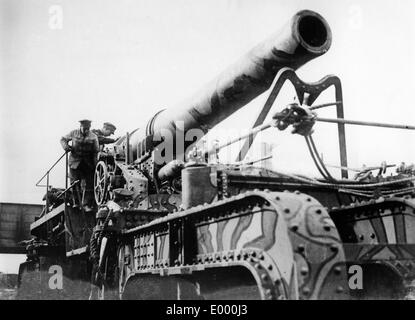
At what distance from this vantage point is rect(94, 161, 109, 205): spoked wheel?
978 cm

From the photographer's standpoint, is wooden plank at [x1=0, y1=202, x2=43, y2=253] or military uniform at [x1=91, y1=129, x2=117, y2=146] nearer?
Answer: military uniform at [x1=91, y1=129, x2=117, y2=146]

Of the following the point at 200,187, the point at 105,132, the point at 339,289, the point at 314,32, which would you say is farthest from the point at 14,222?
the point at 339,289

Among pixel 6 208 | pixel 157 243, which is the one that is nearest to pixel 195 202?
pixel 157 243

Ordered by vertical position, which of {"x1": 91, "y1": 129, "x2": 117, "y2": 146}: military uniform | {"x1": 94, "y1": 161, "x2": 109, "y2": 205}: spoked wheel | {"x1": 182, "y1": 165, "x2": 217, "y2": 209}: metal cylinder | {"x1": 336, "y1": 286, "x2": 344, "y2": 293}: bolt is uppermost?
{"x1": 91, "y1": 129, "x2": 117, "y2": 146}: military uniform

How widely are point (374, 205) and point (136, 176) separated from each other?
4712 mm

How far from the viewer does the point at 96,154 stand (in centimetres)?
1148

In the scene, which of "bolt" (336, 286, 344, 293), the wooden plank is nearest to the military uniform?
the wooden plank

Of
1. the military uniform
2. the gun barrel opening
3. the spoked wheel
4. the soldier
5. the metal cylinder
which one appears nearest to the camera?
the metal cylinder

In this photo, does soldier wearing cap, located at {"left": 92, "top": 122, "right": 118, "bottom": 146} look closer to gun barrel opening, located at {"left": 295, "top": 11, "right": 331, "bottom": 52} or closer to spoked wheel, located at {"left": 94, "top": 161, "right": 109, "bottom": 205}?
spoked wheel, located at {"left": 94, "top": 161, "right": 109, "bottom": 205}

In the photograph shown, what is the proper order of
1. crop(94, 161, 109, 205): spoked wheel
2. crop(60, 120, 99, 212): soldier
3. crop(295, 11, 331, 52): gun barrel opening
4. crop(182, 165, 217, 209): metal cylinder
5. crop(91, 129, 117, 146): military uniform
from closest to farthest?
crop(182, 165, 217, 209): metal cylinder, crop(295, 11, 331, 52): gun barrel opening, crop(94, 161, 109, 205): spoked wheel, crop(60, 120, 99, 212): soldier, crop(91, 129, 117, 146): military uniform

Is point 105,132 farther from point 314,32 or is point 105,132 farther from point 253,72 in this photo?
point 314,32

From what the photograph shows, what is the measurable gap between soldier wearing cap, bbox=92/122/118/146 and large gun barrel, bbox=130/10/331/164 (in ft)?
10.2

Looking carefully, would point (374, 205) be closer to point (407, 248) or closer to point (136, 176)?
point (407, 248)

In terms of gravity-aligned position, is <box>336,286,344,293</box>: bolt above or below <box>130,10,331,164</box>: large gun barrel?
below
